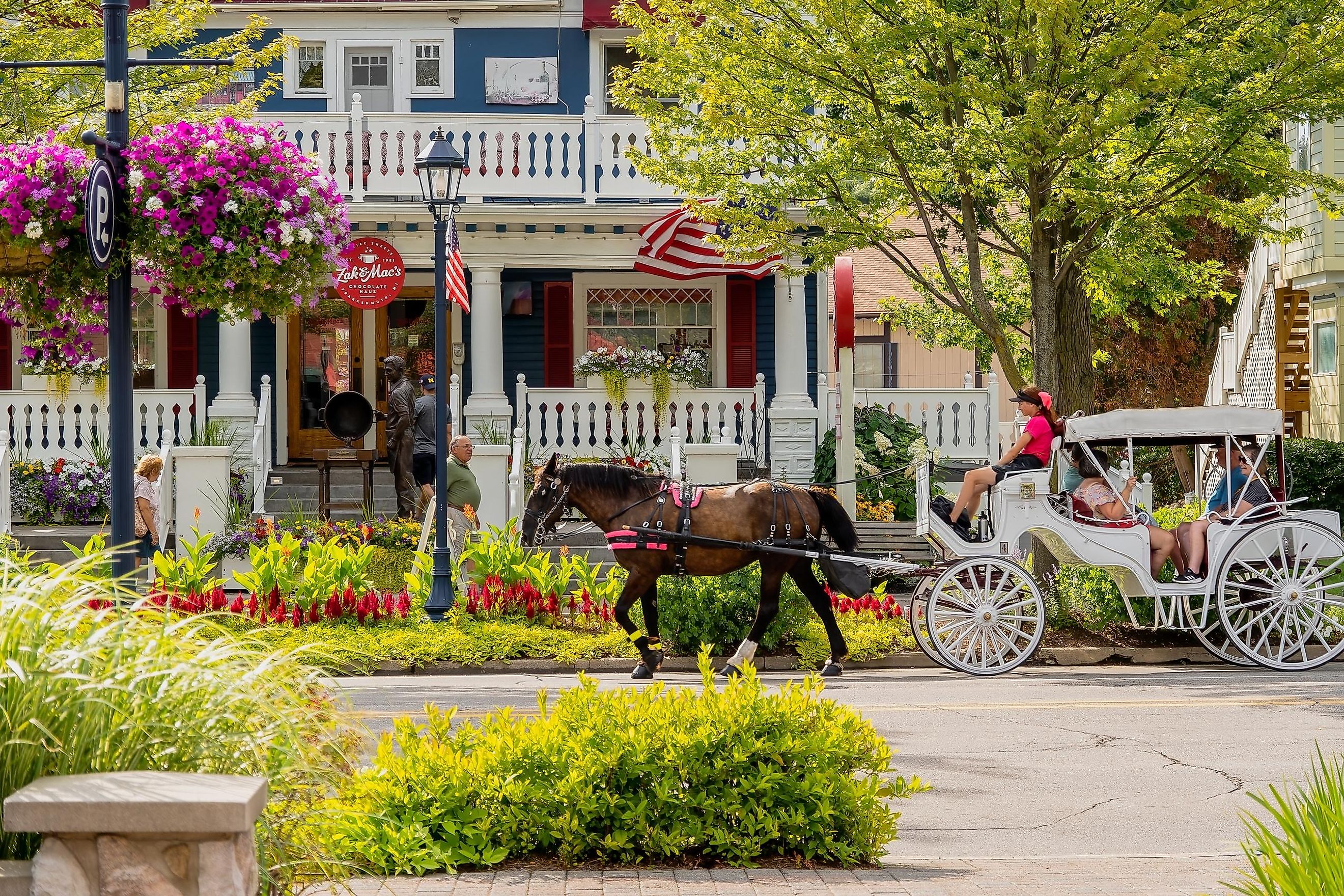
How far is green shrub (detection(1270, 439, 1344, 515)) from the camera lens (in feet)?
64.6

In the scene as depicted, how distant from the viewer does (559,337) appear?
76.8 ft

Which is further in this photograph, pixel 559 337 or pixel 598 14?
pixel 559 337

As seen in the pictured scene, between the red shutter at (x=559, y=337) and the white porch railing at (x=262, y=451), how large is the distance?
4.48 m

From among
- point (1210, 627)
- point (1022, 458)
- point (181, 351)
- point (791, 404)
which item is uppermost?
point (181, 351)

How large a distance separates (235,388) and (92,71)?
558 cm

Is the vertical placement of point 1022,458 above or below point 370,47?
below

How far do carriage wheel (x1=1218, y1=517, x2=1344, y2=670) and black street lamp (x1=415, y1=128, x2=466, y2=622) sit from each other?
6746mm

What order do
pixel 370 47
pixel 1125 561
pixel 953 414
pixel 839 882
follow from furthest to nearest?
pixel 370 47, pixel 953 414, pixel 1125 561, pixel 839 882

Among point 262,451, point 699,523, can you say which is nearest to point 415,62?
point 262,451

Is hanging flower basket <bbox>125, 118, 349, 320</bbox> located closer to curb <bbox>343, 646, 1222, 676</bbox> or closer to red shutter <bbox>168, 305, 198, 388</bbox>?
curb <bbox>343, 646, 1222, 676</bbox>

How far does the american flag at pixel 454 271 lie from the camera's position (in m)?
18.5

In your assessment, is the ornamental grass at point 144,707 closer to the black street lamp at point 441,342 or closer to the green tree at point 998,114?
the black street lamp at point 441,342

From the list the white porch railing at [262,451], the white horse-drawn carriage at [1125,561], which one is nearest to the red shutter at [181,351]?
the white porch railing at [262,451]

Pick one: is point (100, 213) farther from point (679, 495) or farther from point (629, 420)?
point (629, 420)
